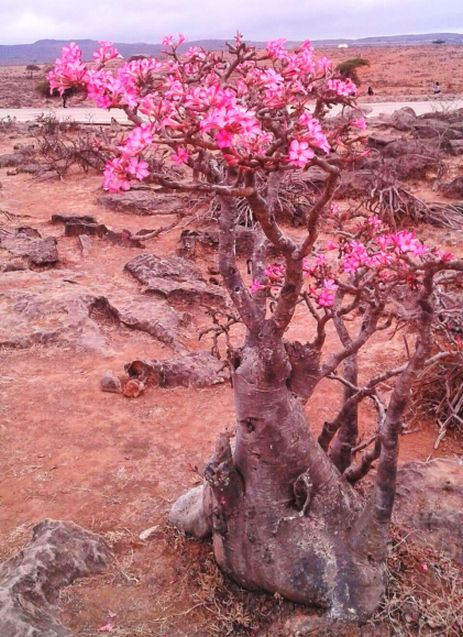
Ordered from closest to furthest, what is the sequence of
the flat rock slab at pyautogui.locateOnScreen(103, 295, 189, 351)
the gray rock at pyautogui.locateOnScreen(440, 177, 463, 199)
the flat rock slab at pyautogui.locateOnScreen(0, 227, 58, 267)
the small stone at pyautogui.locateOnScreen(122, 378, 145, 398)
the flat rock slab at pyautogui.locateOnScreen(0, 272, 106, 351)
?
the small stone at pyautogui.locateOnScreen(122, 378, 145, 398)
the flat rock slab at pyautogui.locateOnScreen(0, 272, 106, 351)
the flat rock slab at pyautogui.locateOnScreen(103, 295, 189, 351)
the flat rock slab at pyautogui.locateOnScreen(0, 227, 58, 267)
the gray rock at pyautogui.locateOnScreen(440, 177, 463, 199)

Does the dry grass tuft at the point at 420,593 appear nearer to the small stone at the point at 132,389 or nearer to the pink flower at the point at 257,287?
the pink flower at the point at 257,287

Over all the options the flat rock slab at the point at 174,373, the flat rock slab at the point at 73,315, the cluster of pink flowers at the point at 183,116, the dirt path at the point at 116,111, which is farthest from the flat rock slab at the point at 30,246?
the dirt path at the point at 116,111

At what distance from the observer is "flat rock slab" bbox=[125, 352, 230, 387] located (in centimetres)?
528

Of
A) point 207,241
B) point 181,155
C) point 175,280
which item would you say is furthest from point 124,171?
point 207,241

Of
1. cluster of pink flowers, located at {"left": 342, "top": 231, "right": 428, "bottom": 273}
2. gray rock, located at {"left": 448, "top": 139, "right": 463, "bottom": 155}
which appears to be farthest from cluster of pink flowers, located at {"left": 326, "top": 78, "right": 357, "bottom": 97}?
gray rock, located at {"left": 448, "top": 139, "right": 463, "bottom": 155}

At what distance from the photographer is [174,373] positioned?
5.31m

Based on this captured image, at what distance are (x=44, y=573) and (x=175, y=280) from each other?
5.26 meters

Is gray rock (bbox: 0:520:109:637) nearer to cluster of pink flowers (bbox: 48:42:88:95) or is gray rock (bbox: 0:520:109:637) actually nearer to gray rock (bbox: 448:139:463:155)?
cluster of pink flowers (bbox: 48:42:88:95)

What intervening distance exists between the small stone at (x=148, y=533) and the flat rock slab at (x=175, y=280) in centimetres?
385

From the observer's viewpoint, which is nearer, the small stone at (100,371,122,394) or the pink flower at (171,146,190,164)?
the pink flower at (171,146,190,164)

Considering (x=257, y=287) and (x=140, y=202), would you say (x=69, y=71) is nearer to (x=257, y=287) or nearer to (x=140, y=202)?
(x=257, y=287)

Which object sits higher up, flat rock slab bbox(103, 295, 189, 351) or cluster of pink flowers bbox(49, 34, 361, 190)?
cluster of pink flowers bbox(49, 34, 361, 190)

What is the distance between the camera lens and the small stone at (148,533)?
3.25m

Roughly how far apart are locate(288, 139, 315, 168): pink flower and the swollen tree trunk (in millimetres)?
1046
